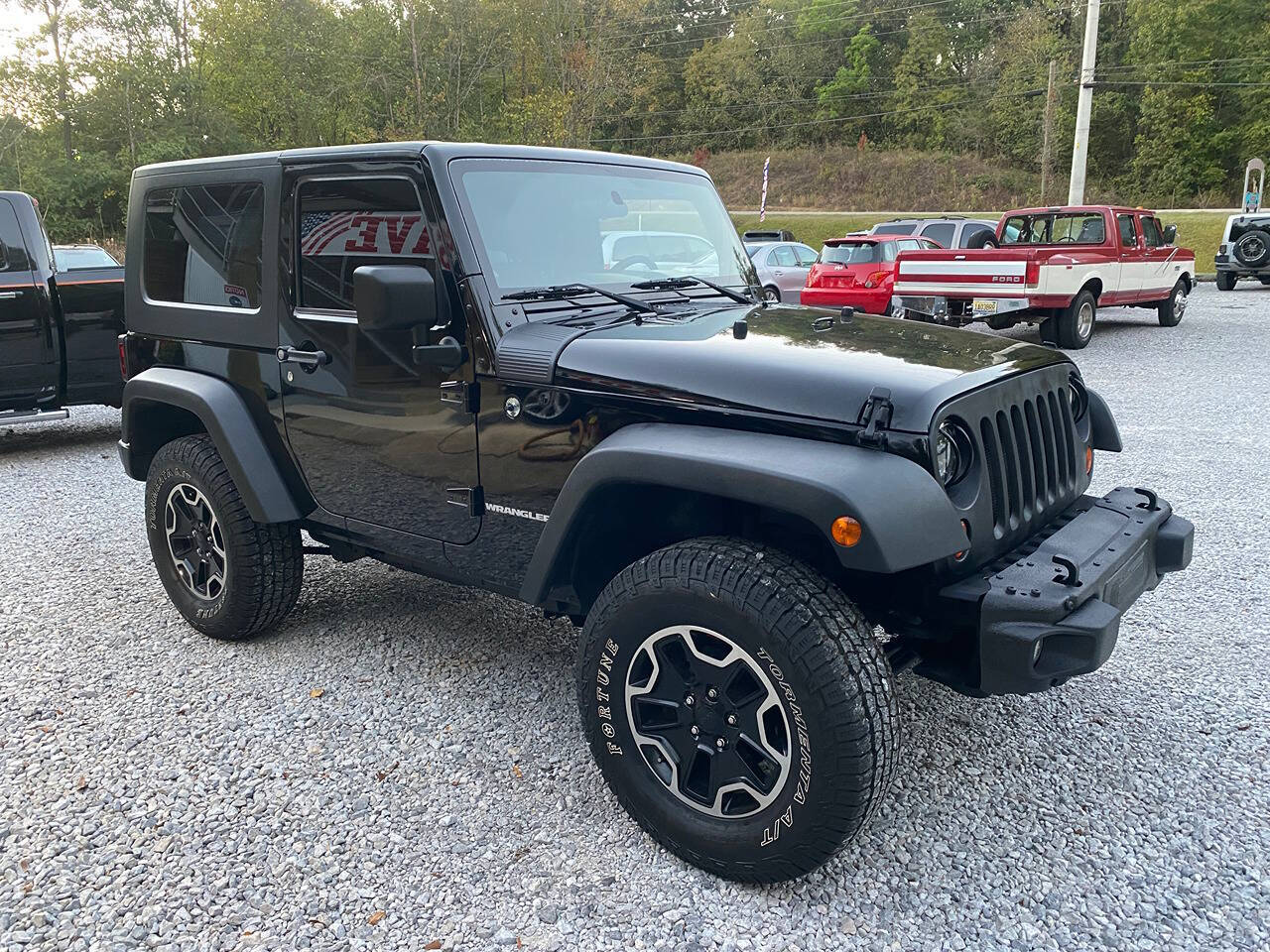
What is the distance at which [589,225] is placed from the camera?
338 centimetres

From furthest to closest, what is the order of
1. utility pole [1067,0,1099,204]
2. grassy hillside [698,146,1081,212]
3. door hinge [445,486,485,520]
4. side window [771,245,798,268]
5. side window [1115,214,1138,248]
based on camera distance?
A: 1. grassy hillside [698,146,1081,212]
2. utility pole [1067,0,1099,204]
3. side window [771,245,798,268]
4. side window [1115,214,1138,248]
5. door hinge [445,486,485,520]

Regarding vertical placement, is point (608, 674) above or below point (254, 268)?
below

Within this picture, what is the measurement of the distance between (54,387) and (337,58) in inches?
1383

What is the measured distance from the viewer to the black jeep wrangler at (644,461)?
236 cm

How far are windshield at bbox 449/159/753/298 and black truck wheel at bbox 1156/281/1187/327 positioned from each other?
45.2 ft

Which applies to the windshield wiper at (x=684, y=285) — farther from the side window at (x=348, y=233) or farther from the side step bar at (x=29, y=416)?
the side step bar at (x=29, y=416)

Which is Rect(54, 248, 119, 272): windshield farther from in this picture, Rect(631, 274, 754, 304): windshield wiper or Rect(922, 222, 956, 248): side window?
Rect(922, 222, 956, 248): side window

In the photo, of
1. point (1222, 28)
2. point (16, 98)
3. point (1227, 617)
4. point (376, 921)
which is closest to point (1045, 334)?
point (1227, 617)

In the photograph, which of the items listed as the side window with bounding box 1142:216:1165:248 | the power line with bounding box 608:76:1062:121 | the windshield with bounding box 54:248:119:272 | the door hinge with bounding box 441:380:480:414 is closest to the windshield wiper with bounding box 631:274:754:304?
the door hinge with bounding box 441:380:480:414

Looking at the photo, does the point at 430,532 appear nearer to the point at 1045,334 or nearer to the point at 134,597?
the point at 134,597

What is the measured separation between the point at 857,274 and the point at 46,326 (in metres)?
10.8

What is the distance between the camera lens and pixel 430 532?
11.0 feet

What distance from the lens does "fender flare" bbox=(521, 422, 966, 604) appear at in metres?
2.22

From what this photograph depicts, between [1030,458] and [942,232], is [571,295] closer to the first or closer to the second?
[1030,458]
